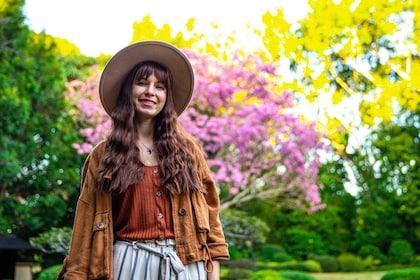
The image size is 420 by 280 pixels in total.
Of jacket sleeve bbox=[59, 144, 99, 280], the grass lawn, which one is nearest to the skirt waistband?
jacket sleeve bbox=[59, 144, 99, 280]

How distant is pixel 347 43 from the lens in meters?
19.0

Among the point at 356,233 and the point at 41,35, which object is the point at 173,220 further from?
the point at 356,233

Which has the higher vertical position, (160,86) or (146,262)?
(160,86)

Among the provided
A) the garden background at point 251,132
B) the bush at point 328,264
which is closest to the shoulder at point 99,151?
the garden background at point 251,132

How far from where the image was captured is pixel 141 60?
99.3 inches

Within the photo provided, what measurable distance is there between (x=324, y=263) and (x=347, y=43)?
6138 mm

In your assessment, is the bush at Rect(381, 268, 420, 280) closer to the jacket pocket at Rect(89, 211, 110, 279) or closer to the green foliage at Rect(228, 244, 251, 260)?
the green foliage at Rect(228, 244, 251, 260)

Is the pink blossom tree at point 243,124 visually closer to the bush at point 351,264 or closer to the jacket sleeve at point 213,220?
the bush at point 351,264

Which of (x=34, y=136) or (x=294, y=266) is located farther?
(x=294, y=266)

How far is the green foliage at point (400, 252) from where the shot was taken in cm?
1820

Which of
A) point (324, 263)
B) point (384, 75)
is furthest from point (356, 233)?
point (384, 75)

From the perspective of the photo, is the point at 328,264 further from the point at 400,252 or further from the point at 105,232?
the point at 105,232

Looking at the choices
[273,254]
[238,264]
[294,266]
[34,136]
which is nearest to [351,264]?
[273,254]

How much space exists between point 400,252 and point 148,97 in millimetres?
17154
